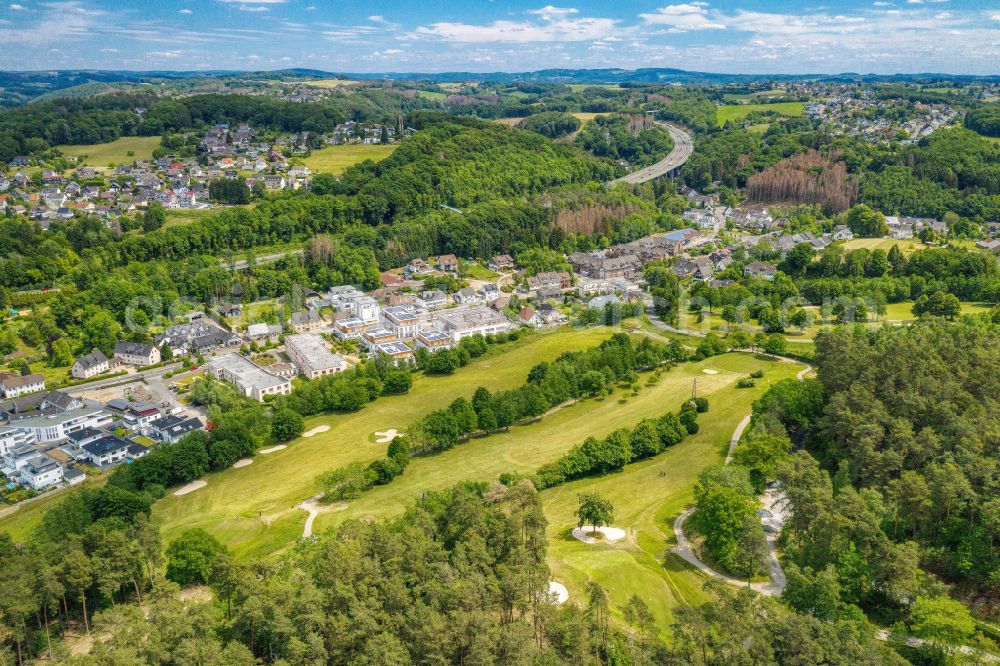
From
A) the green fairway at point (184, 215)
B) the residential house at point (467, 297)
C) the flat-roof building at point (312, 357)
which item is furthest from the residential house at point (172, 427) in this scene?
the green fairway at point (184, 215)

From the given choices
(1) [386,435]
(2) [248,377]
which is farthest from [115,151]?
(1) [386,435]

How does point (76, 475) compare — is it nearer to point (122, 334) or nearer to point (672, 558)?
point (122, 334)

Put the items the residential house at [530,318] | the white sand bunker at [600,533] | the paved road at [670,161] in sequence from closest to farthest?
the white sand bunker at [600,533], the residential house at [530,318], the paved road at [670,161]

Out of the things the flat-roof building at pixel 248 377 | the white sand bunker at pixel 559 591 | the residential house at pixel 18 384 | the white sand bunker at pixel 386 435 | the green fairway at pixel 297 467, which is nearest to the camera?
the white sand bunker at pixel 559 591

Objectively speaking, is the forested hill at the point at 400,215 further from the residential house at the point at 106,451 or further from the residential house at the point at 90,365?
the residential house at the point at 106,451

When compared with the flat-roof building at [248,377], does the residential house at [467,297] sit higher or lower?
higher
